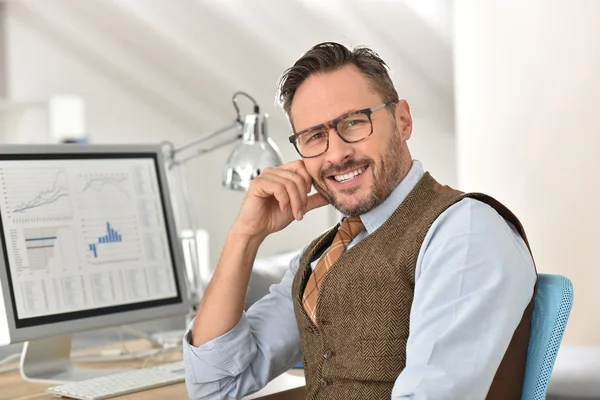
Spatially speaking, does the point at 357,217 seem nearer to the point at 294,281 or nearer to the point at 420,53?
the point at 294,281

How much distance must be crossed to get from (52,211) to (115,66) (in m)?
4.77

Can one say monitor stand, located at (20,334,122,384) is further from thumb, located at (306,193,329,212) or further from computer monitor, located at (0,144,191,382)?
thumb, located at (306,193,329,212)

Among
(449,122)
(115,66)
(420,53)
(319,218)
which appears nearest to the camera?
(420,53)

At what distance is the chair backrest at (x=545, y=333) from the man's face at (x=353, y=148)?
30 cm

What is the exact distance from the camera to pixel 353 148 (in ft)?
4.52

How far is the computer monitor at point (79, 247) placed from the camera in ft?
A: 5.61

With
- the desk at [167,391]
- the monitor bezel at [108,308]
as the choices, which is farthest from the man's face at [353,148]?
the monitor bezel at [108,308]

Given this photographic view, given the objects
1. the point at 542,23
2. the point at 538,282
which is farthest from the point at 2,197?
the point at 542,23

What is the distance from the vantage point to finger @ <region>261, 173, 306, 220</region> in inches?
57.8

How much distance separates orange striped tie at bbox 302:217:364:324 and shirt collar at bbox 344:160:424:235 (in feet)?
0.22

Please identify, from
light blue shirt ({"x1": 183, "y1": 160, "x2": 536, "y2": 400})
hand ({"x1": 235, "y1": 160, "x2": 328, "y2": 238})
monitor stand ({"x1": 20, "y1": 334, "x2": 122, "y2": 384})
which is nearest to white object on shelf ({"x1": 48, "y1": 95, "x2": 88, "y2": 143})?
monitor stand ({"x1": 20, "y1": 334, "x2": 122, "y2": 384})

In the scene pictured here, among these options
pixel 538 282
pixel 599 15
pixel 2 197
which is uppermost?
pixel 599 15

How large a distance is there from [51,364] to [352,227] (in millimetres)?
772

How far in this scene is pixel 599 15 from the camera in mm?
2432
